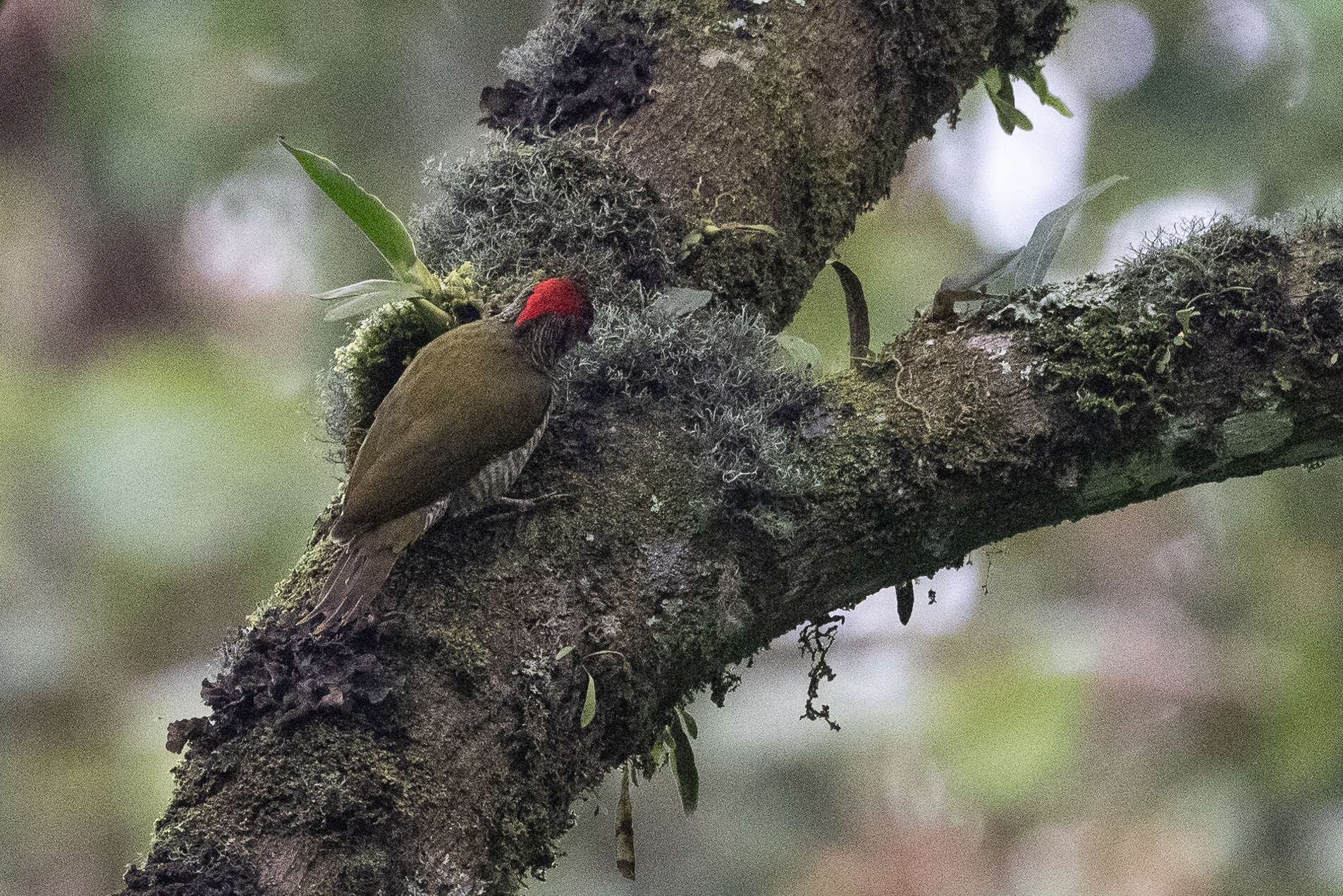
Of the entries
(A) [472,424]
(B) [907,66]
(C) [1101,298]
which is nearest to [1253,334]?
(C) [1101,298]

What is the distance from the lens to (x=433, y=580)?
4.55 feet

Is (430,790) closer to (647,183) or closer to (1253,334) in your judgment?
(647,183)

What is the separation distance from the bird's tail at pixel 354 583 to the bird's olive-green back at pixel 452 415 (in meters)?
0.14

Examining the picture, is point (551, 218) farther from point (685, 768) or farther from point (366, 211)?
point (685, 768)

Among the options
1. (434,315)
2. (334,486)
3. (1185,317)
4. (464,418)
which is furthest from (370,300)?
(334,486)

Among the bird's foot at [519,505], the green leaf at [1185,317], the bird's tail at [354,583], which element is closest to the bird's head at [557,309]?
the bird's foot at [519,505]

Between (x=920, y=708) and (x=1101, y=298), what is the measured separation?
2578 mm

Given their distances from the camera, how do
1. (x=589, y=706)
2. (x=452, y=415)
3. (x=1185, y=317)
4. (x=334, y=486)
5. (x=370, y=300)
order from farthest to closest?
(x=334, y=486)
(x=452, y=415)
(x=370, y=300)
(x=1185, y=317)
(x=589, y=706)

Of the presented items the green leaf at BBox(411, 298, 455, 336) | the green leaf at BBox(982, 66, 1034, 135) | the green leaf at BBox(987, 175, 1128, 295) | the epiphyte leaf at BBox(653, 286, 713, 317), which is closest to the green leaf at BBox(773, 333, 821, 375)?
the epiphyte leaf at BBox(653, 286, 713, 317)

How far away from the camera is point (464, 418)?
65.8 inches

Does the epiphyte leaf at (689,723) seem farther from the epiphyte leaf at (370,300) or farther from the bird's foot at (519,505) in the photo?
the epiphyte leaf at (370,300)

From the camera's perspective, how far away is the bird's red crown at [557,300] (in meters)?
1.62

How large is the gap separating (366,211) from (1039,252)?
39.9 inches

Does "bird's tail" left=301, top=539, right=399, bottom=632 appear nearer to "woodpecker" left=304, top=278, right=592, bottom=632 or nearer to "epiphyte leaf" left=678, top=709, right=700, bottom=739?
"woodpecker" left=304, top=278, right=592, bottom=632
